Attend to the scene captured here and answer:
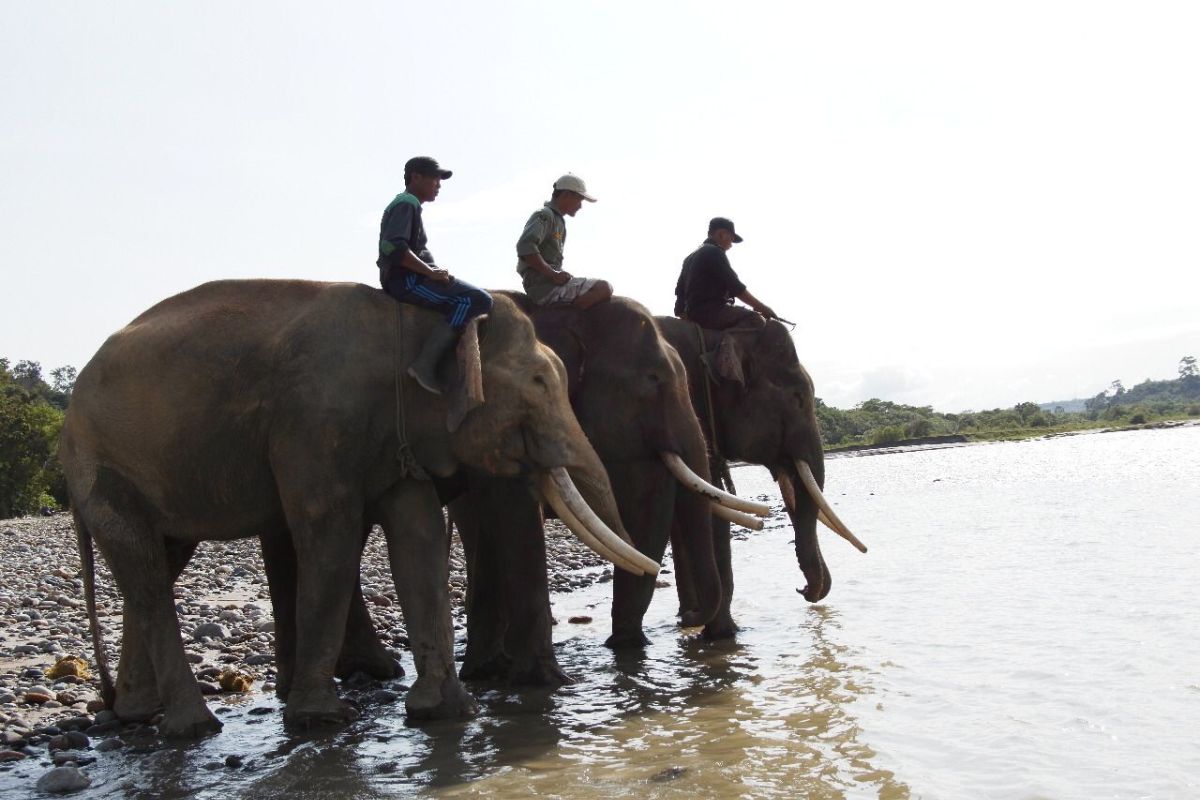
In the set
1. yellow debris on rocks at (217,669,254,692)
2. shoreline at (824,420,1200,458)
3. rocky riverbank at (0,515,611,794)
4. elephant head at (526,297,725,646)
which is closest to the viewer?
rocky riverbank at (0,515,611,794)

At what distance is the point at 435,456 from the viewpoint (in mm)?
8289

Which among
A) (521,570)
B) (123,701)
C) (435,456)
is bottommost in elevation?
(123,701)

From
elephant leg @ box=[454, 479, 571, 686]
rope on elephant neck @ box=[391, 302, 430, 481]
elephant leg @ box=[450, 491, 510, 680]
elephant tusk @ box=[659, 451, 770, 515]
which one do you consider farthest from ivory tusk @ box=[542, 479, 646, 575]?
elephant leg @ box=[450, 491, 510, 680]

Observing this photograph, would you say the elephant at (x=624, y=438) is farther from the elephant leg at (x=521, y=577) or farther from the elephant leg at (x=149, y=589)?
the elephant leg at (x=149, y=589)

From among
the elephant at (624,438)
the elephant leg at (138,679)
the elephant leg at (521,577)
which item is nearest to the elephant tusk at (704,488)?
the elephant at (624,438)

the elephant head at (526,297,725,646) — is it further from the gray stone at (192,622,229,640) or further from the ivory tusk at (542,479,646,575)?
the gray stone at (192,622,229,640)

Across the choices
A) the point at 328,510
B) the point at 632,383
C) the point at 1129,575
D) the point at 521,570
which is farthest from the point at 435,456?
the point at 1129,575

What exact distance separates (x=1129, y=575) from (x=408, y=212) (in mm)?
11785

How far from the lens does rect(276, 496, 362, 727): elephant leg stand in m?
7.89

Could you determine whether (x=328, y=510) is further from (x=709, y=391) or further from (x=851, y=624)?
(x=851, y=624)

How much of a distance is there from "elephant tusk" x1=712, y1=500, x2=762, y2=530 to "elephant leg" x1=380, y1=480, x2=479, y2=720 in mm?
2595

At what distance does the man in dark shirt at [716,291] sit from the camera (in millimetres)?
12586

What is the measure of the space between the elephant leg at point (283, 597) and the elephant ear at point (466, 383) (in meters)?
1.70

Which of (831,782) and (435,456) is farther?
(435,456)
